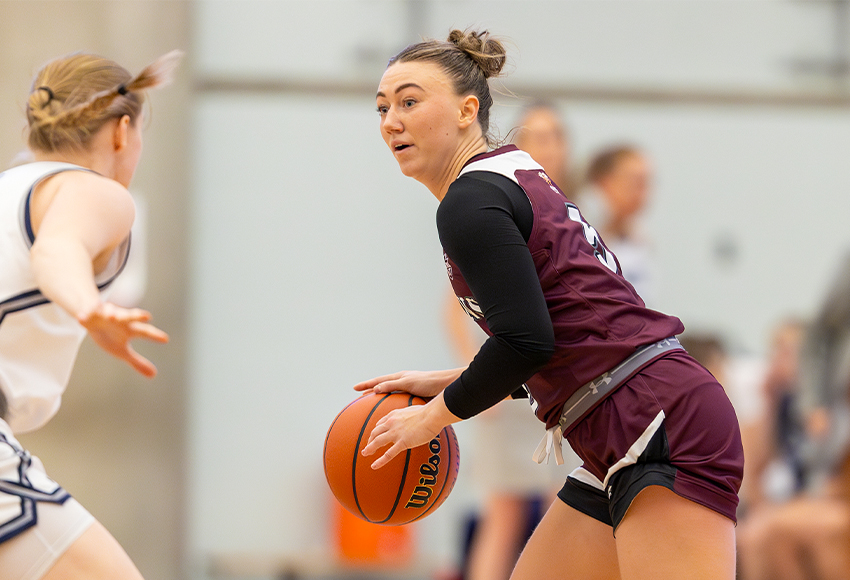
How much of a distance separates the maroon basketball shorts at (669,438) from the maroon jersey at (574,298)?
0.23 ft

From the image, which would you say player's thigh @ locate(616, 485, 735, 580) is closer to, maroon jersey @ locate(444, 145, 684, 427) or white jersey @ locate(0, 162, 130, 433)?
maroon jersey @ locate(444, 145, 684, 427)

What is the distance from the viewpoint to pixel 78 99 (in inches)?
80.0

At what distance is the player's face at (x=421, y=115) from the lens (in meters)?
1.99

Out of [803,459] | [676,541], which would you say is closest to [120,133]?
[676,541]

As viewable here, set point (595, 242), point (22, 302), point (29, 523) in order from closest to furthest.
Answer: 1. point (29, 523)
2. point (22, 302)
3. point (595, 242)

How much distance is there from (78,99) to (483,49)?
2.92 ft

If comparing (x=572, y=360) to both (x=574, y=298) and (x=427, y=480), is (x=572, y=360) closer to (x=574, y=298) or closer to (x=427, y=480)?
(x=574, y=298)

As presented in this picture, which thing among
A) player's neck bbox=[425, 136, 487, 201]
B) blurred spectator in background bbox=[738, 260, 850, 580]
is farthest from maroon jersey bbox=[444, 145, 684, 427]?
blurred spectator in background bbox=[738, 260, 850, 580]

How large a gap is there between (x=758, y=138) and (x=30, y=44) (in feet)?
15.0

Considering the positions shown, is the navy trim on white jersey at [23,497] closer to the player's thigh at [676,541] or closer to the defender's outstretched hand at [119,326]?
the defender's outstretched hand at [119,326]

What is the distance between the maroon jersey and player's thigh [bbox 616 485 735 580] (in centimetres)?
27

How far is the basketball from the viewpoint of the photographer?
7.10 feet

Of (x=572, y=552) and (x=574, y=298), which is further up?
(x=574, y=298)

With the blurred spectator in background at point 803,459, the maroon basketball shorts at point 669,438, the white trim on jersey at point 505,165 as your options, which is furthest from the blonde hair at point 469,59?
the blurred spectator in background at point 803,459
